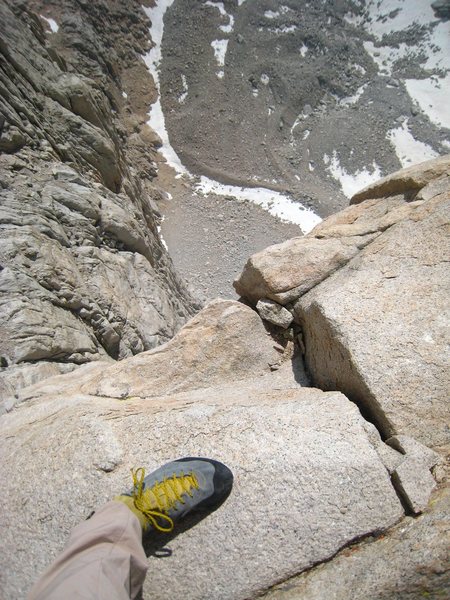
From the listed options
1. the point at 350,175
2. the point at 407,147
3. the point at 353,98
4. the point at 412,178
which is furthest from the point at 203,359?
the point at 353,98

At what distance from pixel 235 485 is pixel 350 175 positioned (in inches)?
1262

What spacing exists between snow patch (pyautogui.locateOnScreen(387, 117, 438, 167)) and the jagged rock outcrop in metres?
31.2

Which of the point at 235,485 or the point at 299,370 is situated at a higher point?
the point at 299,370

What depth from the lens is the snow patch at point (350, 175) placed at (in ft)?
95.1

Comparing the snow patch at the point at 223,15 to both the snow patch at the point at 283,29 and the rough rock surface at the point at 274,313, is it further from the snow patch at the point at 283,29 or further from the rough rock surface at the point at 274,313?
the rough rock surface at the point at 274,313

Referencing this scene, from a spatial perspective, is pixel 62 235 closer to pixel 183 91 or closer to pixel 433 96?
pixel 183 91

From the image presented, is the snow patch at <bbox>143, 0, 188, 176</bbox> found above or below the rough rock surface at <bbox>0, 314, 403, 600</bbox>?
above

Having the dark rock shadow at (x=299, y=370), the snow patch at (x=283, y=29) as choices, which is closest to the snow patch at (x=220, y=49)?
the snow patch at (x=283, y=29)

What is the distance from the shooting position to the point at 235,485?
2.30 meters

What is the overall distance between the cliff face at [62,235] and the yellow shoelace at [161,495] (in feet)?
11.3

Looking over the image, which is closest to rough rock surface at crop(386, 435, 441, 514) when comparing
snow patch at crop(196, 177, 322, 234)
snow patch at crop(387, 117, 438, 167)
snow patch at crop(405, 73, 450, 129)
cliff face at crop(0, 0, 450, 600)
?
cliff face at crop(0, 0, 450, 600)

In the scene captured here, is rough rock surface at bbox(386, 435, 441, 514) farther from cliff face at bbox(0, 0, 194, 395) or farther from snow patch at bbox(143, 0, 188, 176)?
snow patch at bbox(143, 0, 188, 176)

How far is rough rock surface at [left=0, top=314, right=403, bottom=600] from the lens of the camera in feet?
6.74

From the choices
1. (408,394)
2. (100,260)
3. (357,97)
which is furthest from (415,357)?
(357,97)
